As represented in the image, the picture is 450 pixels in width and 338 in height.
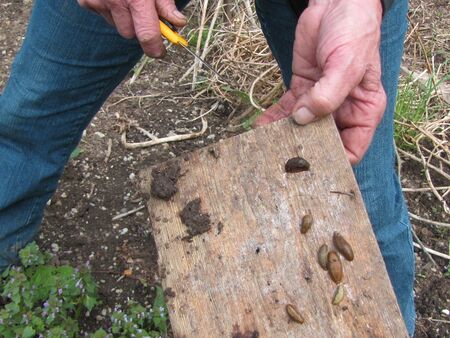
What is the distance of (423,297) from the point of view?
239 cm

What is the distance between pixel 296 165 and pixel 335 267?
0.23m

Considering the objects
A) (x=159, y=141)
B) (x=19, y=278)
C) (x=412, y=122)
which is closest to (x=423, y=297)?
(x=412, y=122)

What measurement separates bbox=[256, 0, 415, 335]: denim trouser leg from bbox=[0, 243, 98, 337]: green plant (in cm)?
92

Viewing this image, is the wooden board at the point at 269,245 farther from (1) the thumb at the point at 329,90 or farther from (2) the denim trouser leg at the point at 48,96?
(2) the denim trouser leg at the point at 48,96

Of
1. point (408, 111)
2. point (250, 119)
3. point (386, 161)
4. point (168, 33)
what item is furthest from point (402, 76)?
point (168, 33)

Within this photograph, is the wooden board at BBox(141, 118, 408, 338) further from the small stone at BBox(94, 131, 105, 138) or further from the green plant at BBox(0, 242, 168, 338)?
the small stone at BBox(94, 131, 105, 138)

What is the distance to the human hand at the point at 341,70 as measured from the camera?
1300mm

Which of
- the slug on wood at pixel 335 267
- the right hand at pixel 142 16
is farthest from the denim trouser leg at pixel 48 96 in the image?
the slug on wood at pixel 335 267

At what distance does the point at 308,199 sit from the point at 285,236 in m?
0.09

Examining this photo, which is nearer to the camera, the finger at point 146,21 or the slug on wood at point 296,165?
the slug on wood at point 296,165

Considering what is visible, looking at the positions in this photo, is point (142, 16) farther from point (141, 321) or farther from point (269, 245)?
point (141, 321)

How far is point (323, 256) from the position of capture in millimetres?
1244

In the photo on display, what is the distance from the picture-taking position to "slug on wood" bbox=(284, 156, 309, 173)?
132 centimetres

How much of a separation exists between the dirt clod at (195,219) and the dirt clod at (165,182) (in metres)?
0.05
